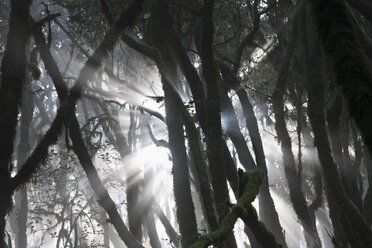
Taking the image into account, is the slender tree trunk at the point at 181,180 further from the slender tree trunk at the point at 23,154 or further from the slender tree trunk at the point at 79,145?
the slender tree trunk at the point at 23,154

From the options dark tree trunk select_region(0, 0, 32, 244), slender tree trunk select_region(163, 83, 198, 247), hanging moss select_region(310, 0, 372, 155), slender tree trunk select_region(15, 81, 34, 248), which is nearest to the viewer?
hanging moss select_region(310, 0, 372, 155)

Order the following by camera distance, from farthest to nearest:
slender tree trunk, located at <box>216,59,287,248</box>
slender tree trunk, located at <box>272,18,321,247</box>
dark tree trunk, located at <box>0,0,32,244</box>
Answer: slender tree trunk, located at <box>216,59,287,248</box>, slender tree trunk, located at <box>272,18,321,247</box>, dark tree trunk, located at <box>0,0,32,244</box>

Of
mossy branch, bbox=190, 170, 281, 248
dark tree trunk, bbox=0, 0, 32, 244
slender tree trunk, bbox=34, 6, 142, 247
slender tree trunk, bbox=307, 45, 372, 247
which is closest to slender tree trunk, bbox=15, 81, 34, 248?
slender tree trunk, bbox=34, 6, 142, 247

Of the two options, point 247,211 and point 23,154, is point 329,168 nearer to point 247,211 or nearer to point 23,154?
point 247,211

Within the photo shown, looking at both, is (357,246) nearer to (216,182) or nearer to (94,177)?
(216,182)

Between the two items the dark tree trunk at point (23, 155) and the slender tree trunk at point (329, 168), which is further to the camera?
the dark tree trunk at point (23, 155)

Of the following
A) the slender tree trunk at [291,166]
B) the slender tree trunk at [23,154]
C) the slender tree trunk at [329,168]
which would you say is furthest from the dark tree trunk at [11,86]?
the slender tree trunk at [23,154]

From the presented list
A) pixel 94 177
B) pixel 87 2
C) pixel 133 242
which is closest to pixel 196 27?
pixel 87 2

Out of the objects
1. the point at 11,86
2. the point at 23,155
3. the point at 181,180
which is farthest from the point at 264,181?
the point at 23,155

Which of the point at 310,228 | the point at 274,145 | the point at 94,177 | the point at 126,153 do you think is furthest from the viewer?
the point at 274,145

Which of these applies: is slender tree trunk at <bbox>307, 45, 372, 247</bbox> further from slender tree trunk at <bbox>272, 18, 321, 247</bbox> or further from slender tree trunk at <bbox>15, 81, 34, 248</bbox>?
slender tree trunk at <bbox>15, 81, 34, 248</bbox>

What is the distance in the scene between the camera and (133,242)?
9977mm

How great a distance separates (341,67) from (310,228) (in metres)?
9.03

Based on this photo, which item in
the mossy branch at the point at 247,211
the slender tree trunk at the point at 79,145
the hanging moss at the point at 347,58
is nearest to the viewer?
the hanging moss at the point at 347,58
